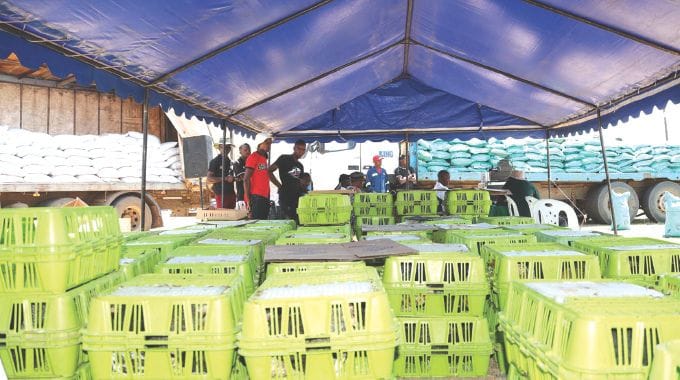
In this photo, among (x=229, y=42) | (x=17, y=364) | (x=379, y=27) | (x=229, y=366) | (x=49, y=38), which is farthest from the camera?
(x=379, y=27)

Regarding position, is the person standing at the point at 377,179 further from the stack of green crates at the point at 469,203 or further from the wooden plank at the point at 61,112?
the wooden plank at the point at 61,112

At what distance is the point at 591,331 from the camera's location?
1.43 metres

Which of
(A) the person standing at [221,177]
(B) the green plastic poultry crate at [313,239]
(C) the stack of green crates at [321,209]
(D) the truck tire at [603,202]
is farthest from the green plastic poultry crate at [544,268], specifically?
(D) the truck tire at [603,202]

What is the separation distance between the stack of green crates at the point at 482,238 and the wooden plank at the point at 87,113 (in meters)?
8.41

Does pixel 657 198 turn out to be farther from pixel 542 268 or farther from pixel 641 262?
pixel 542 268

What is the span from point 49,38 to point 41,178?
5532 millimetres

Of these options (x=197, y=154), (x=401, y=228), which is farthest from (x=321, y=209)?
(x=197, y=154)

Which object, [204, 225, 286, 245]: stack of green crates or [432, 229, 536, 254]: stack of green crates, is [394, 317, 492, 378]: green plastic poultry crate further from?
[204, 225, 286, 245]: stack of green crates

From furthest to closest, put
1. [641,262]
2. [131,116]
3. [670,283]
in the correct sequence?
1. [131,116]
2. [641,262]
3. [670,283]

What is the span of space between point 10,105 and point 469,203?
28.1 feet

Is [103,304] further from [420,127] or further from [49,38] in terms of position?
[420,127]

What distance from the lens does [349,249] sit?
3023 mm

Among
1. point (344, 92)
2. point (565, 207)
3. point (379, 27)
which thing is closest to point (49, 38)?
point (379, 27)

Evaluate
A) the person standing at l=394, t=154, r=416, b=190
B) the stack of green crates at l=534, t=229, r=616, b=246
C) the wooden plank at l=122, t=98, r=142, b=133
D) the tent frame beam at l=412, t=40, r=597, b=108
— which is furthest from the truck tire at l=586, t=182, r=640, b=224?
the wooden plank at l=122, t=98, r=142, b=133
